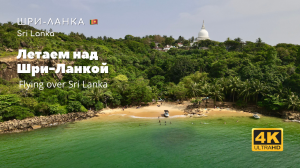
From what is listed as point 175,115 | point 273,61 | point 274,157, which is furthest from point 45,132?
point 273,61

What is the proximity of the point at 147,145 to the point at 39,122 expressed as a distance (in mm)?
24223

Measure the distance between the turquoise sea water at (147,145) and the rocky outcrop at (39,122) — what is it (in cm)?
237

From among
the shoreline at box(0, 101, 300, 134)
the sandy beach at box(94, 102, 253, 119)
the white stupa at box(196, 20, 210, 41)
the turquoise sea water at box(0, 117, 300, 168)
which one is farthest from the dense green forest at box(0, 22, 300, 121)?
the white stupa at box(196, 20, 210, 41)

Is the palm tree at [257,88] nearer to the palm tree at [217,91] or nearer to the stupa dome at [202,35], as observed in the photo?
the palm tree at [217,91]

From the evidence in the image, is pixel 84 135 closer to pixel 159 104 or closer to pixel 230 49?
pixel 159 104

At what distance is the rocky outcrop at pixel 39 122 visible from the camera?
35.4m

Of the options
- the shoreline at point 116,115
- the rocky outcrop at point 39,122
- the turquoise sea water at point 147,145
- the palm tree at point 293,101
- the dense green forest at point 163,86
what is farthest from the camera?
the dense green forest at point 163,86

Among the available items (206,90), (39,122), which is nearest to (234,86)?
(206,90)

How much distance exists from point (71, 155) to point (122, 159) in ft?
24.1

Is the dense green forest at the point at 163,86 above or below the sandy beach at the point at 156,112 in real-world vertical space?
above

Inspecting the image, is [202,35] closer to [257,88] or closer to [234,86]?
[234,86]

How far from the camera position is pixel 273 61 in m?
55.4

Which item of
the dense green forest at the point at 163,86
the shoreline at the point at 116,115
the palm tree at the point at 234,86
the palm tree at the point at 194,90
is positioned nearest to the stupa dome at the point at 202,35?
the dense green forest at the point at 163,86

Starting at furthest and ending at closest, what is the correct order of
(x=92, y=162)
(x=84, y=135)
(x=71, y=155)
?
(x=84, y=135)
(x=71, y=155)
(x=92, y=162)
